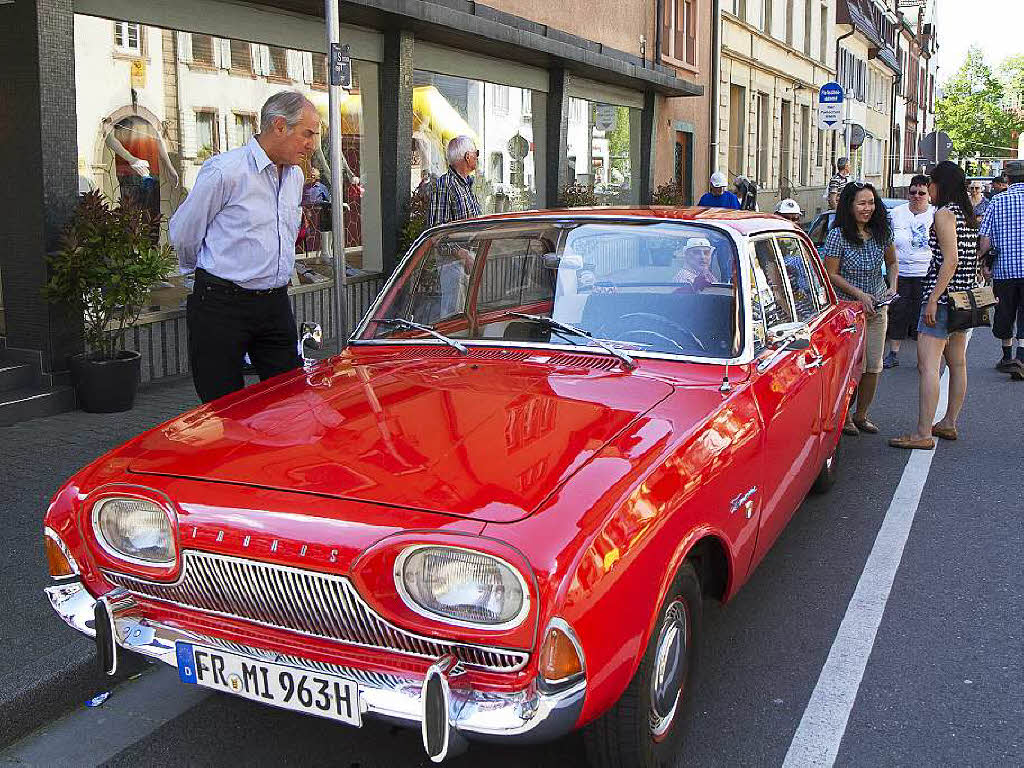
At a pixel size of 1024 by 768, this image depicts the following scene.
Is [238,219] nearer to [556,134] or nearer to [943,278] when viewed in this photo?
[943,278]

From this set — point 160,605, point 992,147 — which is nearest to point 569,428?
point 160,605

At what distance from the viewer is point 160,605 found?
2998mm

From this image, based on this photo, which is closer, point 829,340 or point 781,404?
point 781,404

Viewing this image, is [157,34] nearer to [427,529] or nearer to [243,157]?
[243,157]

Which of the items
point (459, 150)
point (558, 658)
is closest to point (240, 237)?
point (558, 658)

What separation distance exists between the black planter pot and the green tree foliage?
303ft

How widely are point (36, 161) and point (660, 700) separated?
20.2ft

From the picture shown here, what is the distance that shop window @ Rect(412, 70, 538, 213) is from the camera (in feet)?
41.8

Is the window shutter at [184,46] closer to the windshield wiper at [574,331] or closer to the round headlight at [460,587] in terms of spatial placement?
the windshield wiper at [574,331]

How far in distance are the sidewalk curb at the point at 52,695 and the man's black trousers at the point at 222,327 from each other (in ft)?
4.93

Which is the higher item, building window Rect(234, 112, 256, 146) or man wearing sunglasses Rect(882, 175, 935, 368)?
building window Rect(234, 112, 256, 146)

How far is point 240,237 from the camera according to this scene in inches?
192

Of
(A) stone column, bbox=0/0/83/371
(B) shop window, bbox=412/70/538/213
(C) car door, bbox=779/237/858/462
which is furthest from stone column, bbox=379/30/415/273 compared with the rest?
(C) car door, bbox=779/237/858/462

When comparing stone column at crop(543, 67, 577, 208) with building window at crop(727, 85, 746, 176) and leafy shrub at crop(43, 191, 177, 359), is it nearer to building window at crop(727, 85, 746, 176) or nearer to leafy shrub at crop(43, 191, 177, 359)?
leafy shrub at crop(43, 191, 177, 359)
